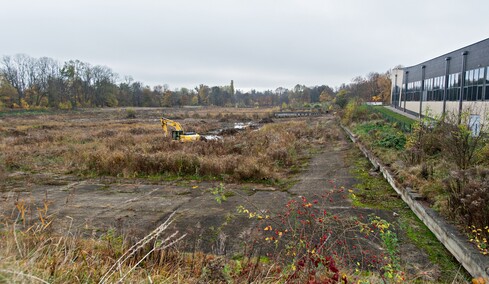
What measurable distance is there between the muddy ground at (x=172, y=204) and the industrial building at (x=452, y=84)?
5.63m

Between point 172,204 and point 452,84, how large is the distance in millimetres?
24582

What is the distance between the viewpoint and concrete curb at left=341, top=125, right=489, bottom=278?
4199 mm

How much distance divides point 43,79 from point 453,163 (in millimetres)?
98607

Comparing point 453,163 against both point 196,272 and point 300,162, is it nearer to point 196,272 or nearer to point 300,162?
point 300,162

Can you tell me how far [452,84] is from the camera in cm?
2323

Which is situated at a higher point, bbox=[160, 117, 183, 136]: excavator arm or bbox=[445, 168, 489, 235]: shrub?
bbox=[160, 117, 183, 136]: excavator arm

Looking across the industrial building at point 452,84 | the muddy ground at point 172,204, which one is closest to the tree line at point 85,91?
the industrial building at point 452,84

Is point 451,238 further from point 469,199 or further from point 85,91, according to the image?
point 85,91

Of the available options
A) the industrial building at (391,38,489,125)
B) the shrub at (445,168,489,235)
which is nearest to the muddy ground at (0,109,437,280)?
the shrub at (445,168,489,235)

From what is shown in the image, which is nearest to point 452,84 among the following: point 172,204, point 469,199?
point 469,199

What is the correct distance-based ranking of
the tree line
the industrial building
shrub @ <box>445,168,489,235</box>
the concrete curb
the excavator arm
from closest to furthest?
the concrete curb
shrub @ <box>445,168,489,235</box>
the industrial building
the excavator arm
the tree line

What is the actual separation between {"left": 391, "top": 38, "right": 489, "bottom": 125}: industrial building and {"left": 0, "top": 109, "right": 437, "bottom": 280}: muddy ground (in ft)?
18.5

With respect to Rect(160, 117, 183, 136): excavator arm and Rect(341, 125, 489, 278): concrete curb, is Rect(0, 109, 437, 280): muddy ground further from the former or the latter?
Rect(160, 117, 183, 136): excavator arm

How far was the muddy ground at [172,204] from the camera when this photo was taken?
5.61 metres
